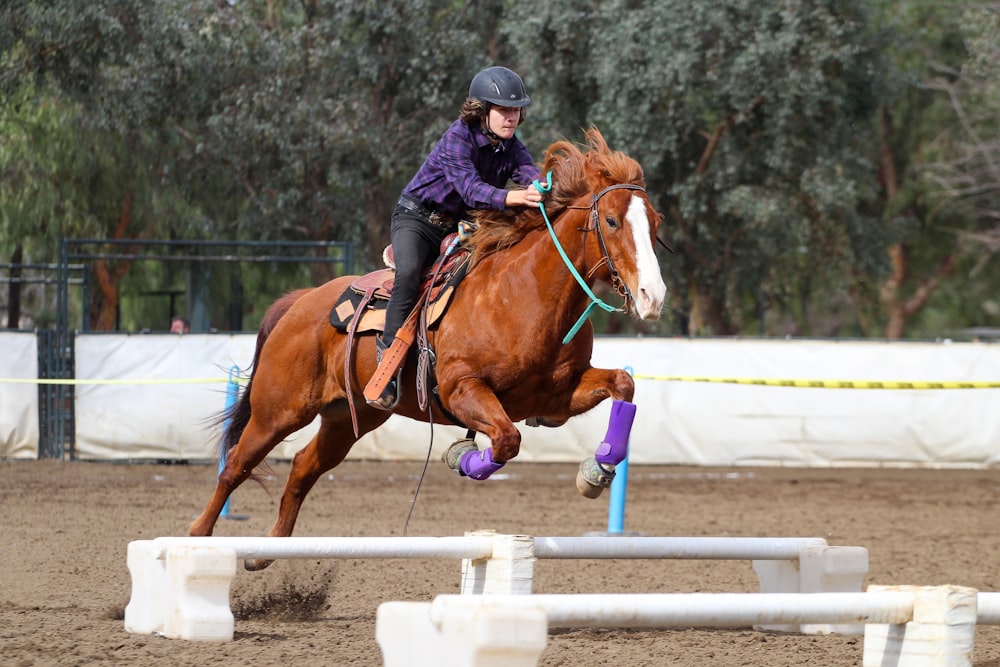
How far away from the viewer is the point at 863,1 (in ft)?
70.5

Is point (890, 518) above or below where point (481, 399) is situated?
below

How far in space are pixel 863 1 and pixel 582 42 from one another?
5.02 m

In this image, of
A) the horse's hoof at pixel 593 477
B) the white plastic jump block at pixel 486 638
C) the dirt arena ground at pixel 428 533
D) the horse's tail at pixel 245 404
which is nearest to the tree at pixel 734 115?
the dirt arena ground at pixel 428 533

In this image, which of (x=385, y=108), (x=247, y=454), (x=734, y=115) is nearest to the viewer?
(x=247, y=454)

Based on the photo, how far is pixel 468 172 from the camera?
6.39 m

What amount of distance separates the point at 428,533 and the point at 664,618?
21.6 ft

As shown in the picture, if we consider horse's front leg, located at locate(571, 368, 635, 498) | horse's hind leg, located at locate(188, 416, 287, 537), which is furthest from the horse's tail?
horse's front leg, located at locate(571, 368, 635, 498)

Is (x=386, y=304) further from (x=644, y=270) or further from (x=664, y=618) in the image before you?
(x=664, y=618)

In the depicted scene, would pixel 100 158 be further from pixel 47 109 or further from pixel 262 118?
pixel 262 118

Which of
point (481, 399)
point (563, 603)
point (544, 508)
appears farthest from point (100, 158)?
point (563, 603)

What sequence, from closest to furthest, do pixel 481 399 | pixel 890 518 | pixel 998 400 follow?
1. pixel 481 399
2. pixel 890 518
3. pixel 998 400

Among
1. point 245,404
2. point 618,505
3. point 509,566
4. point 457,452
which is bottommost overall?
point 618,505

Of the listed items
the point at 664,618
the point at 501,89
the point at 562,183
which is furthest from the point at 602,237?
the point at 664,618

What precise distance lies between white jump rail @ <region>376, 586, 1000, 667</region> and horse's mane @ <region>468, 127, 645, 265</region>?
251cm
